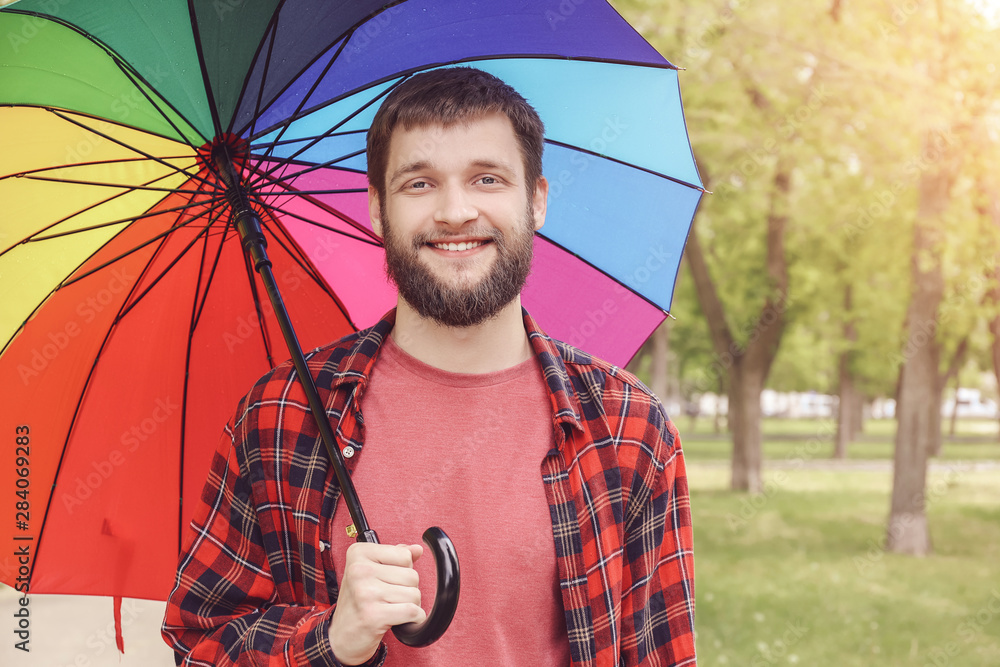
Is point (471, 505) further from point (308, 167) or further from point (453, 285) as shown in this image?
point (308, 167)

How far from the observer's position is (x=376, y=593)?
190 cm

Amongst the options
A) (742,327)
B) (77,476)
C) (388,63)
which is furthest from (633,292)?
(742,327)

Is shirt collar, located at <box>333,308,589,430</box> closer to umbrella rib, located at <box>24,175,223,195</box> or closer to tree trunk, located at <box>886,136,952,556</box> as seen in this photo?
umbrella rib, located at <box>24,175,223,195</box>

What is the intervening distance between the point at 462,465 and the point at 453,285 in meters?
0.45

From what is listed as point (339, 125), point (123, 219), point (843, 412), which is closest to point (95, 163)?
point (123, 219)

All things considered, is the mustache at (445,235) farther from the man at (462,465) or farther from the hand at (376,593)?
the hand at (376,593)

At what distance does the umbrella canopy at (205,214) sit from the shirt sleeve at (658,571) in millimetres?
930

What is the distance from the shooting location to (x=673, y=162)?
3.23 meters

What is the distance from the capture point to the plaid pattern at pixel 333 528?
2197mm

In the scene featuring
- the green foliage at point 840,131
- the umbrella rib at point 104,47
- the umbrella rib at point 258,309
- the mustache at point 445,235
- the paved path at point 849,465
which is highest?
the green foliage at point 840,131

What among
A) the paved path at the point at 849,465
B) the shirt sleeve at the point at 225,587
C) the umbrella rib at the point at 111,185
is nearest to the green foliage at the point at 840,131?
the umbrella rib at the point at 111,185

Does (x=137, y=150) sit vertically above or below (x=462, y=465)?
above

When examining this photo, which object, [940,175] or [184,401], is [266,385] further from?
[940,175]

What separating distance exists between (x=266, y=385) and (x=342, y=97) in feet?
3.04
